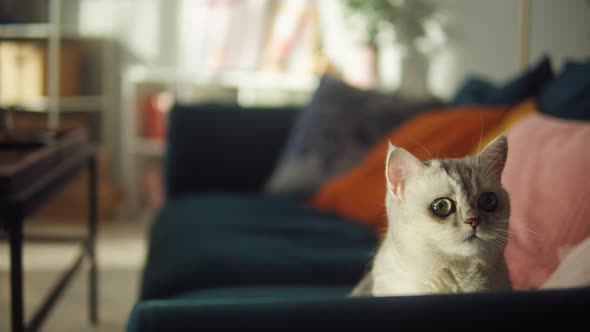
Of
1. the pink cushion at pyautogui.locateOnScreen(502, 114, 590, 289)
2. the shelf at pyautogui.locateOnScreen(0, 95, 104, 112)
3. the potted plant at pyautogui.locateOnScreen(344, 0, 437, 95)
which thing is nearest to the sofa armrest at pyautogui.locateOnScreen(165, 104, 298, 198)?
the potted plant at pyautogui.locateOnScreen(344, 0, 437, 95)

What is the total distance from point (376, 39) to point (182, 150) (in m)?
1.32

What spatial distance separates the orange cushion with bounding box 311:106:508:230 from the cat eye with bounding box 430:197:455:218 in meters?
0.90

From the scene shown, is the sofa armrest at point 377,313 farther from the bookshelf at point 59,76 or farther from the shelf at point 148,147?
the shelf at point 148,147

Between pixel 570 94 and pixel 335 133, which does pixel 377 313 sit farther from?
pixel 335 133

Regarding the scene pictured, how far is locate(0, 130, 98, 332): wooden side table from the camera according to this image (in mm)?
1252

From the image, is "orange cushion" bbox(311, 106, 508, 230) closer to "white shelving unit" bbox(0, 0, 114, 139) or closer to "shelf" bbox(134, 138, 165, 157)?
"shelf" bbox(134, 138, 165, 157)

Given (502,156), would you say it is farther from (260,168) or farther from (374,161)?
(260,168)

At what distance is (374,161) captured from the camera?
6.34ft

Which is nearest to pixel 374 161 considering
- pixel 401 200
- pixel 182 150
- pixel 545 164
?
pixel 182 150

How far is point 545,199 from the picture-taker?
983 millimetres

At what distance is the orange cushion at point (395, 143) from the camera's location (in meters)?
1.71

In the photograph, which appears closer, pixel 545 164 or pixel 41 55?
pixel 545 164

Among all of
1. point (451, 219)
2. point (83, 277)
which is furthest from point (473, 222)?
point (83, 277)

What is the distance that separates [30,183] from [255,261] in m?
0.49
